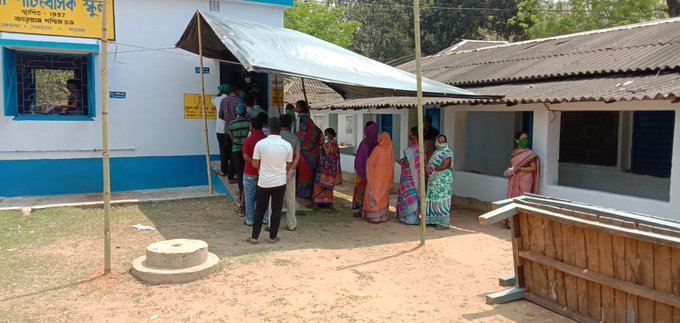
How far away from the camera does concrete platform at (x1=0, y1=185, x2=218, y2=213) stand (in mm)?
7738

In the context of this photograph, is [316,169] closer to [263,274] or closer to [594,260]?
[263,274]

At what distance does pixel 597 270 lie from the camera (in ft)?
11.8

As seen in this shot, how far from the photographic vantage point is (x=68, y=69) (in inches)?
333

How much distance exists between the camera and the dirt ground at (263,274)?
400cm

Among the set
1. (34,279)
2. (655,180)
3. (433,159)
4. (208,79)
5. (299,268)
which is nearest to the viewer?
(34,279)

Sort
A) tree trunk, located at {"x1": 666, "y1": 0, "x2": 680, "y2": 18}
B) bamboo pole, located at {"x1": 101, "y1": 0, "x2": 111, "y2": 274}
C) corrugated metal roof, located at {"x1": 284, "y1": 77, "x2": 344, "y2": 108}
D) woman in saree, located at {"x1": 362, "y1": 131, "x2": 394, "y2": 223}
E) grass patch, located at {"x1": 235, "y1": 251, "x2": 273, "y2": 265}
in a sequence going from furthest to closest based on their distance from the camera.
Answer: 1. corrugated metal roof, located at {"x1": 284, "y1": 77, "x2": 344, "y2": 108}
2. tree trunk, located at {"x1": 666, "y1": 0, "x2": 680, "y2": 18}
3. woman in saree, located at {"x1": 362, "y1": 131, "x2": 394, "y2": 223}
4. grass patch, located at {"x1": 235, "y1": 251, "x2": 273, "y2": 265}
5. bamboo pole, located at {"x1": 101, "y1": 0, "x2": 111, "y2": 274}

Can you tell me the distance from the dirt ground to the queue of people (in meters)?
0.34

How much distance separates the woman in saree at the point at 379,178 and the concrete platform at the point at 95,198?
9.45ft

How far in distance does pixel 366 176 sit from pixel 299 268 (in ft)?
9.03

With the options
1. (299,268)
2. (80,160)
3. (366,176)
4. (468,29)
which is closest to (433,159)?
(366,176)

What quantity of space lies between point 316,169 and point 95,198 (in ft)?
11.9

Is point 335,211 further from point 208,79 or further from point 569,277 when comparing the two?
point 569,277

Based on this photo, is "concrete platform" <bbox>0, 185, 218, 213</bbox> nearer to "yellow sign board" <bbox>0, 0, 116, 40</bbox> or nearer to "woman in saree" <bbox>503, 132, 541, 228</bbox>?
"yellow sign board" <bbox>0, 0, 116, 40</bbox>

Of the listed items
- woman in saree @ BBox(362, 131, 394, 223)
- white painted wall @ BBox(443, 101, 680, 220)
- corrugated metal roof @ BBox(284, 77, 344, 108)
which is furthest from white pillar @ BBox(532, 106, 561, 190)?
corrugated metal roof @ BBox(284, 77, 344, 108)
